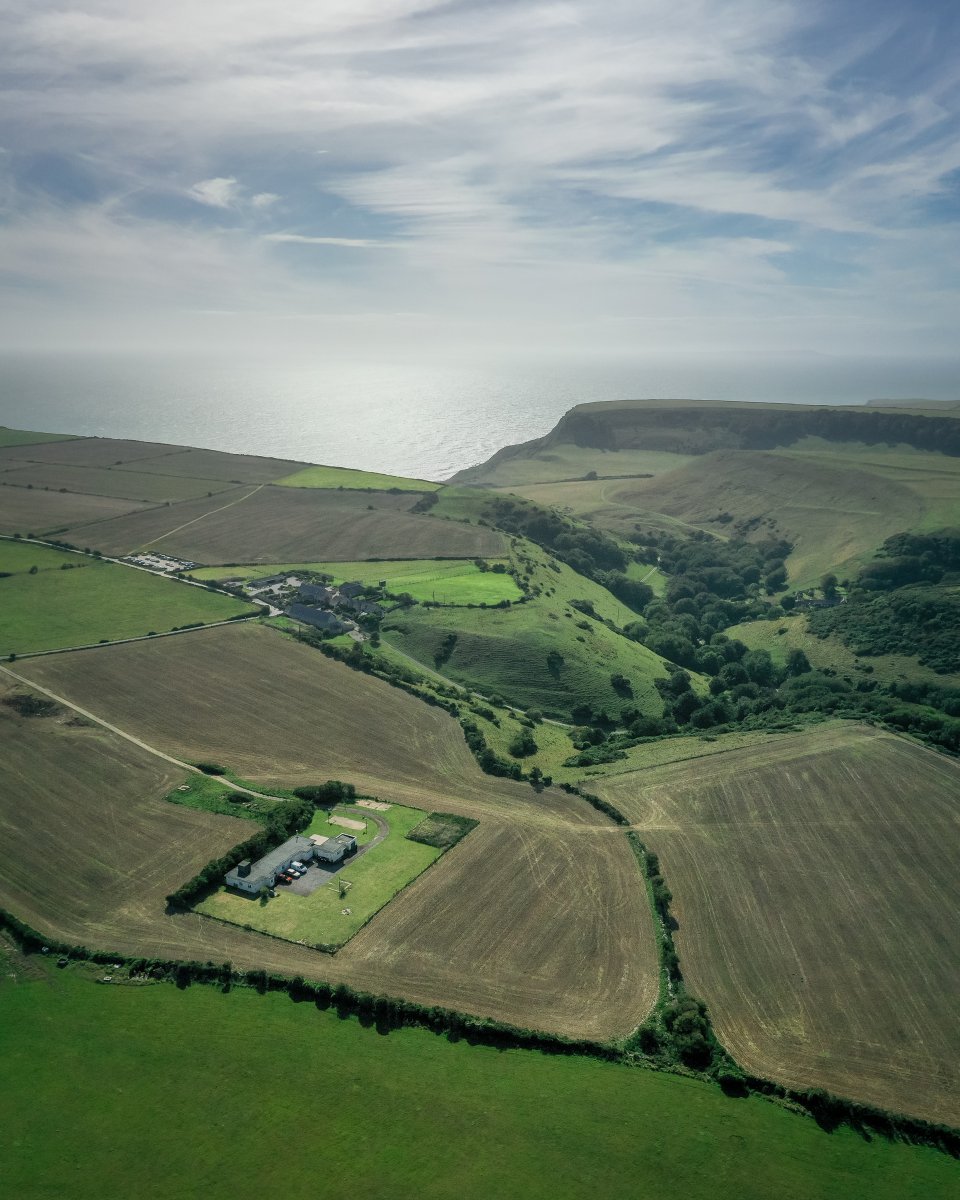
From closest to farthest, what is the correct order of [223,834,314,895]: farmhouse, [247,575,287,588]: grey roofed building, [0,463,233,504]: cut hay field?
[223,834,314,895]: farmhouse
[247,575,287,588]: grey roofed building
[0,463,233,504]: cut hay field

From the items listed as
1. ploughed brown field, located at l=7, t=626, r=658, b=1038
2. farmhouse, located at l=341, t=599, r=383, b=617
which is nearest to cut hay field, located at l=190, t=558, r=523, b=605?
farmhouse, located at l=341, t=599, r=383, b=617

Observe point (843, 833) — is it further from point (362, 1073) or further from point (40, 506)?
point (40, 506)

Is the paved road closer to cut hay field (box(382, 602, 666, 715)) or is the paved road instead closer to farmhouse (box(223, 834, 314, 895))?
farmhouse (box(223, 834, 314, 895))

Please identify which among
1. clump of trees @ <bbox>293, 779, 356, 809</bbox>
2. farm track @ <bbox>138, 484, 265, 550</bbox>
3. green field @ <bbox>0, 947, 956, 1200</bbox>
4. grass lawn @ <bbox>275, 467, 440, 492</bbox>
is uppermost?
grass lawn @ <bbox>275, 467, 440, 492</bbox>

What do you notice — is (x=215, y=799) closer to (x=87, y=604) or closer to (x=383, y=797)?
(x=383, y=797)

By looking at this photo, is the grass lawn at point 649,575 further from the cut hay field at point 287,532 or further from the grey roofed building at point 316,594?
the grey roofed building at point 316,594

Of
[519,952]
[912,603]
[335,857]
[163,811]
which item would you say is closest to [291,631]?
[163,811]
